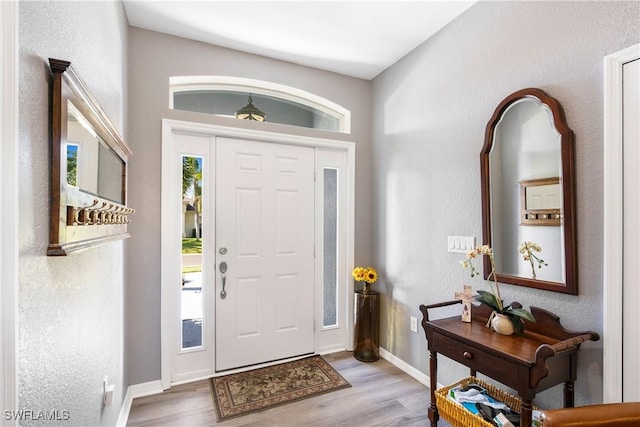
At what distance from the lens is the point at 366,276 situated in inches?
115

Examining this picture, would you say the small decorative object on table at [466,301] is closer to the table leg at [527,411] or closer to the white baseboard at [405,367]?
the table leg at [527,411]

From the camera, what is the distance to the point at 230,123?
8.63 feet

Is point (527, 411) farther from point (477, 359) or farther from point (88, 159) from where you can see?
point (88, 159)

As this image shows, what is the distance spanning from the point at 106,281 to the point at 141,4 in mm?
1815

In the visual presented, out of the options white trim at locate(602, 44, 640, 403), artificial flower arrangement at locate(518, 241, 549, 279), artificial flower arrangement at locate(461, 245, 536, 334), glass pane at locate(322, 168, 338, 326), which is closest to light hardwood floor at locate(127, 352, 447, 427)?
glass pane at locate(322, 168, 338, 326)

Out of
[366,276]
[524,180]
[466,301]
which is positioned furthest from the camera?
[366,276]

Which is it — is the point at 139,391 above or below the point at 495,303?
below

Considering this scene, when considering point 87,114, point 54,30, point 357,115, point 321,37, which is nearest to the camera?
point 54,30

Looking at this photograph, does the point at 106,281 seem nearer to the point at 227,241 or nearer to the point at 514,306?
the point at 227,241

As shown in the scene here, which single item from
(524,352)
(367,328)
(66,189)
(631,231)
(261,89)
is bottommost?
(367,328)

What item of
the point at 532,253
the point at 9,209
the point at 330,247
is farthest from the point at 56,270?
the point at 330,247

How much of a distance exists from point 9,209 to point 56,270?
0.36 metres

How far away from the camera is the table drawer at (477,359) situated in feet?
4.75

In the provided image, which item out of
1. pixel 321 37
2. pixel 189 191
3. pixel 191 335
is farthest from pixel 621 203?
pixel 191 335
